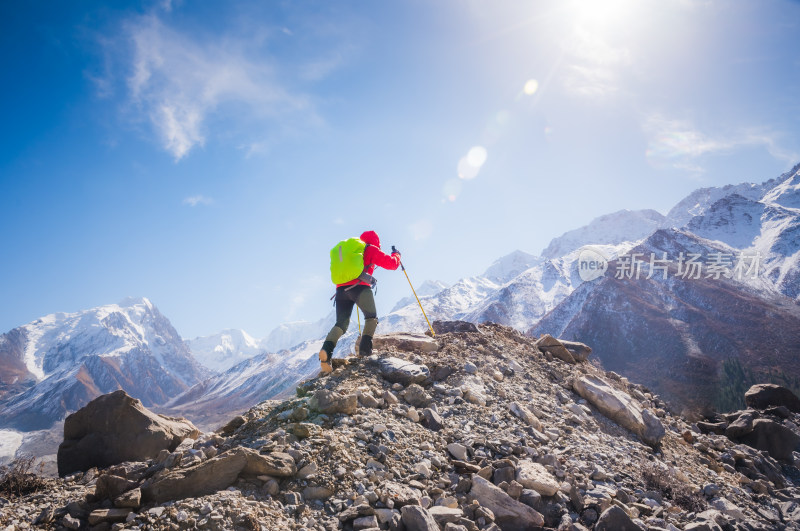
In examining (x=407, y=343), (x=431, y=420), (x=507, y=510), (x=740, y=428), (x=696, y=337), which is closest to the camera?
(x=507, y=510)

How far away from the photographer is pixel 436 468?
19.6 feet

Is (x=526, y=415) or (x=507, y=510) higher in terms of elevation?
(x=526, y=415)

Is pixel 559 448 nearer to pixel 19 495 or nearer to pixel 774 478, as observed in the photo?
pixel 774 478

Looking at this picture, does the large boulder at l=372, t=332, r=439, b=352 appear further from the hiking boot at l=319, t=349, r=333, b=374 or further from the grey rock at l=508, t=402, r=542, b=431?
the grey rock at l=508, t=402, r=542, b=431

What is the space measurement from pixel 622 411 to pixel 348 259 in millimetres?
7958

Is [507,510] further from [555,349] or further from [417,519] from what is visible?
[555,349]

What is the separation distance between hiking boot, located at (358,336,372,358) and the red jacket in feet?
A: 4.86

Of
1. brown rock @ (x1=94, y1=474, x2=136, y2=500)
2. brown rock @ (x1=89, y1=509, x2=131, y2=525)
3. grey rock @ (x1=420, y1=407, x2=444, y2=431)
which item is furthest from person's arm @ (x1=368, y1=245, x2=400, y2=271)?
brown rock @ (x1=89, y1=509, x2=131, y2=525)

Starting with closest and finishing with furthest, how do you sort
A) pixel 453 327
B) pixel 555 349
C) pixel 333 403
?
pixel 333 403
pixel 555 349
pixel 453 327

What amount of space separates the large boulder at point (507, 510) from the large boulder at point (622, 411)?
5.78 metres

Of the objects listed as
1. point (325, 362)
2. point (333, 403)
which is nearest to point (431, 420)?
point (333, 403)

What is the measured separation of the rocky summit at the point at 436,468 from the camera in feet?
15.4

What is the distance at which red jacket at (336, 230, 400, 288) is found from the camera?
964 cm

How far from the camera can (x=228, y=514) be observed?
4.26 m
